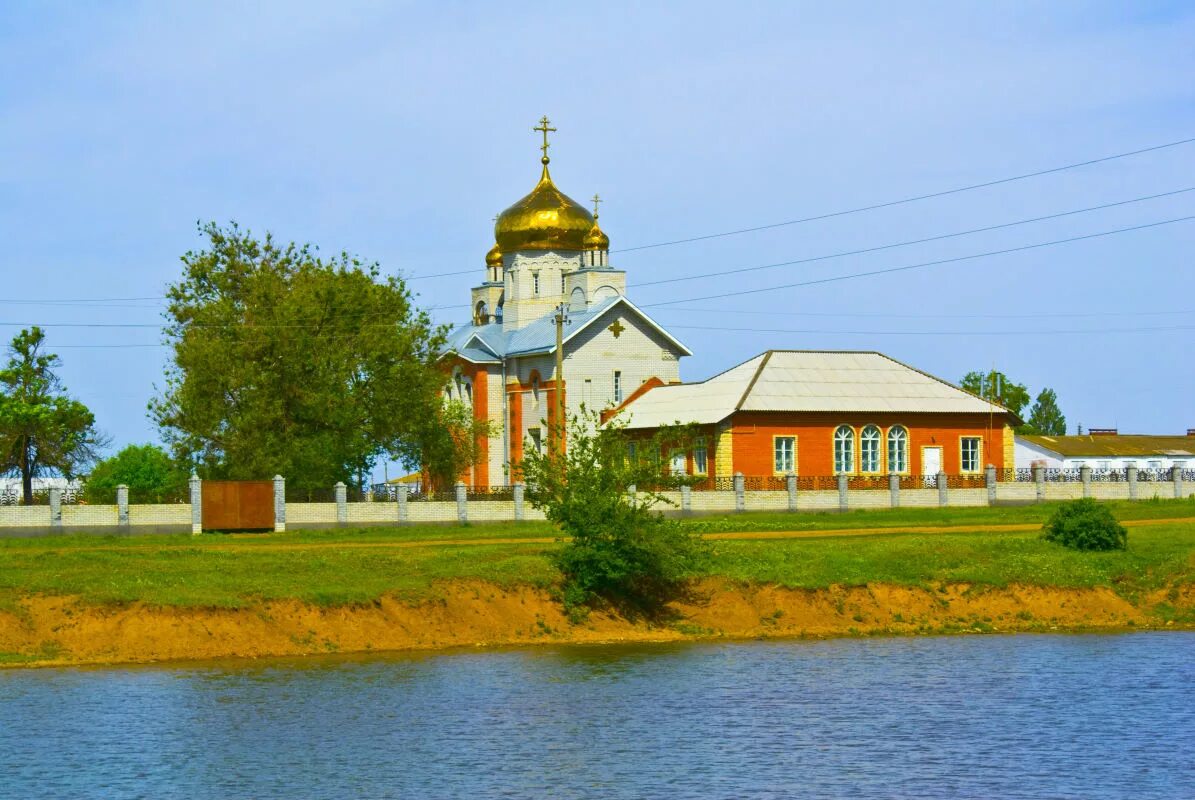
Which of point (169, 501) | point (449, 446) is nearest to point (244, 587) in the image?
point (169, 501)

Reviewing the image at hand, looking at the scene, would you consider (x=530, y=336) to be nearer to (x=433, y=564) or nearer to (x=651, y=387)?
(x=651, y=387)

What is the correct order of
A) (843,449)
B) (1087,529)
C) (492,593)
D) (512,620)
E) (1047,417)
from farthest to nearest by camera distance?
(1047,417) → (843,449) → (1087,529) → (492,593) → (512,620)

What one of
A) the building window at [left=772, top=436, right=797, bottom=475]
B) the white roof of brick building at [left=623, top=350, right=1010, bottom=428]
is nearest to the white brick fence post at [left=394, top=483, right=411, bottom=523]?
the white roof of brick building at [left=623, top=350, right=1010, bottom=428]

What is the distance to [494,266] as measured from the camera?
316 ft

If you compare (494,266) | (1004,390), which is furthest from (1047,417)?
(494,266)

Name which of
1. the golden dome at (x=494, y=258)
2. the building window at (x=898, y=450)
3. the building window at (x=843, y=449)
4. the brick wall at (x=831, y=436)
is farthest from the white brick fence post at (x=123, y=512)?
the golden dome at (x=494, y=258)

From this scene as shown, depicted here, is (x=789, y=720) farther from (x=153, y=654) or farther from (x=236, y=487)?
(x=236, y=487)

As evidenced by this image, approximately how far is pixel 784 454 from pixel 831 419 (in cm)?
249

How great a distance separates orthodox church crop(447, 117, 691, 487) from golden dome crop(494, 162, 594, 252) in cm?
5

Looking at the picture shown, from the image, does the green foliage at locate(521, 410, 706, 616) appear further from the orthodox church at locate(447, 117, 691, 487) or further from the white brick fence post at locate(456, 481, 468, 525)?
the orthodox church at locate(447, 117, 691, 487)

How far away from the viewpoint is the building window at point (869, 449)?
72.2 m

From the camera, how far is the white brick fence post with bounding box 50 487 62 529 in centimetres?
5278

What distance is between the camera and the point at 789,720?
1132 inches

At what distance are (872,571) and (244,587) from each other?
1537 cm
